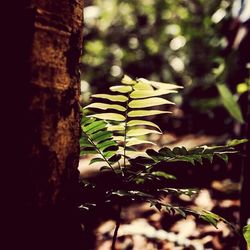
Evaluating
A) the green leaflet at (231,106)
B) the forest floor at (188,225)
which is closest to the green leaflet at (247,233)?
the forest floor at (188,225)

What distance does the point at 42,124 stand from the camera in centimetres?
80

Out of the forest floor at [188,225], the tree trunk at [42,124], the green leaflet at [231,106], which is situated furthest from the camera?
the green leaflet at [231,106]

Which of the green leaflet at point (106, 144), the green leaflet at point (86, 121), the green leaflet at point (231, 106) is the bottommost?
the green leaflet at point (106, 144)

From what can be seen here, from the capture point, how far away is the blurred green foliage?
4.56 meters

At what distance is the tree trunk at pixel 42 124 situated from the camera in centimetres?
77

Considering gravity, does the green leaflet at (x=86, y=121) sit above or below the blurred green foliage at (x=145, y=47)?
below

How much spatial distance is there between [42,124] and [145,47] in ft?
14.3

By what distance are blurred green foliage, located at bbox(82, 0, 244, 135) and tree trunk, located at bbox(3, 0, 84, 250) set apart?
340cm

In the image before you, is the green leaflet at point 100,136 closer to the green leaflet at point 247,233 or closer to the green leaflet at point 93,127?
the green leaflet at point 93,127

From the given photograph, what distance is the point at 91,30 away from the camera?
5664 millimetres

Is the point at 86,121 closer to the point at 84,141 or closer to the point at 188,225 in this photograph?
the point at 84,141

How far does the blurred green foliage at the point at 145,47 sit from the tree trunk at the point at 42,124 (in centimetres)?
340

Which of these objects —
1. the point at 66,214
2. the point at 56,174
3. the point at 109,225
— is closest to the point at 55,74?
the point at 56,174

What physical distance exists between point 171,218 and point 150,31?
11.5 ft
